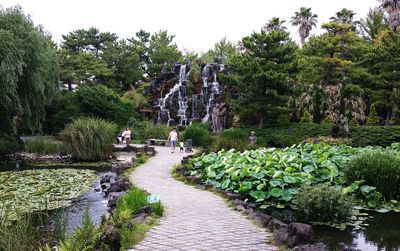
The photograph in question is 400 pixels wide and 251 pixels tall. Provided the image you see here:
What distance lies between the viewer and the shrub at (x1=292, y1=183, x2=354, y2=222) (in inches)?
279

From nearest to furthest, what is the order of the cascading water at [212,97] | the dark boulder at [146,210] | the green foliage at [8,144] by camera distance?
the dark boulder at [146,210] → the green foliage at [8,144] → the cascading water at [212,97]

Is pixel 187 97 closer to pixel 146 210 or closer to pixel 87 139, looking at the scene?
pixel 87 139

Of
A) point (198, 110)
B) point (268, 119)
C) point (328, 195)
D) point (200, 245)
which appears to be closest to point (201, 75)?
point (198, 110)

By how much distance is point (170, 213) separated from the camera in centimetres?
700

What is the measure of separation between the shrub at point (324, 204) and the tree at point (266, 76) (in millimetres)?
16326

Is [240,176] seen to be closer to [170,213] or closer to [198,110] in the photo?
[170,213]

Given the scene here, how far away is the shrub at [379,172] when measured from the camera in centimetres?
881

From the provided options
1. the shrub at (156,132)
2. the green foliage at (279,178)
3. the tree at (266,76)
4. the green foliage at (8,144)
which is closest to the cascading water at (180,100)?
the shrub at (156,132)

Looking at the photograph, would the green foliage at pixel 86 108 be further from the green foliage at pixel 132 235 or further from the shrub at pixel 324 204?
the green foliage at pixel 132 235

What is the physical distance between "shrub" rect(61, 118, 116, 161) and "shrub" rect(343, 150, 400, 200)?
1098cm

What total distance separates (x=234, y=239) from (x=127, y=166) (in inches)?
332

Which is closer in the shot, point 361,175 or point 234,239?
point 234,239

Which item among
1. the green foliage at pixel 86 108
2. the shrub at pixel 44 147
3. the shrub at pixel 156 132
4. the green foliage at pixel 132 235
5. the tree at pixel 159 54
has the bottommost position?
the green foliage at pixel 132 235

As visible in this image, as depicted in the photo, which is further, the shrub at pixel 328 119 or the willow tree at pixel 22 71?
the shrub at pixel 328 119
